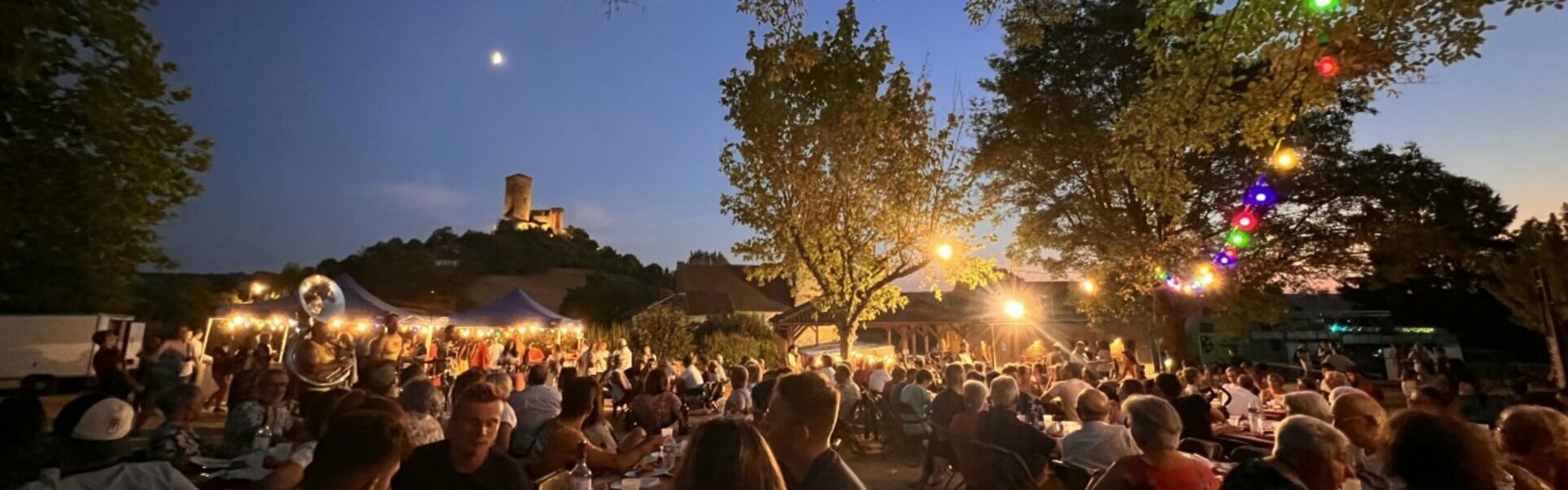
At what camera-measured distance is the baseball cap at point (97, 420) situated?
3.73 m

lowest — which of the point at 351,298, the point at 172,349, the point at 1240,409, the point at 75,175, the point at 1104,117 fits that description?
the point at 1240,409

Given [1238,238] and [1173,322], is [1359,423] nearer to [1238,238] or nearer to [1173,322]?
[1238,238]

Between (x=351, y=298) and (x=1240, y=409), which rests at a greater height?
(x=351, y=298)

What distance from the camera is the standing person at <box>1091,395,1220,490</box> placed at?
3.23 m

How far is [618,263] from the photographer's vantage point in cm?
6781

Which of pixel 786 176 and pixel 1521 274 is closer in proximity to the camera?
pixel 786 176

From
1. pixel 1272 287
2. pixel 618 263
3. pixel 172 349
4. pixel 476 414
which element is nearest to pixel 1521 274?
pixel 1272 287

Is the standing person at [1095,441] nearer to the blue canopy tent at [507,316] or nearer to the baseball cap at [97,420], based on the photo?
the baseball cap at [97,420]

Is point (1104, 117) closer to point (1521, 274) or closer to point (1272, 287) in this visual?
point (1272, 287)

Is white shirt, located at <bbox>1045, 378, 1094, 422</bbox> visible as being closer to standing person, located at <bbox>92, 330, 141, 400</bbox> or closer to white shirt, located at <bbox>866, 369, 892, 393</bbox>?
white shirt, located at <bbox>866, 369, 892, 393</bbox>

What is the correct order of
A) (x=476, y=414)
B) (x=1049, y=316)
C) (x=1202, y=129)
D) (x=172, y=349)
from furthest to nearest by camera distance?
(x=1049, y=316) → (x=172, y=349) → (x=1202, y=129) → (x=476, y=414)

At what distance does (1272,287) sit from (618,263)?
57.7m

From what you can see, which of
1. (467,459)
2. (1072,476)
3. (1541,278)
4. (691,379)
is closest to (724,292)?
(691,379)

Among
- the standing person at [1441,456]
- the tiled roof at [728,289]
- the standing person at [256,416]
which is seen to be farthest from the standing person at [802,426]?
the tiled roof at [728,289]
